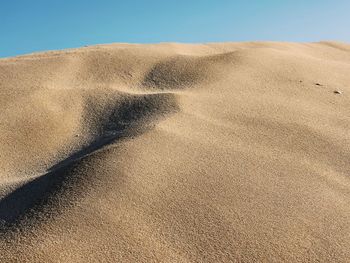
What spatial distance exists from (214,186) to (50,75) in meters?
1.41

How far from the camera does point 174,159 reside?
5.35 ft

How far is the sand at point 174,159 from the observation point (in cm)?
126

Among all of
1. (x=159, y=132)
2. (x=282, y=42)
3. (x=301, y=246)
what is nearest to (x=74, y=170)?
(x=159, y=132)

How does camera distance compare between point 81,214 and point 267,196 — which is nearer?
point 81,214

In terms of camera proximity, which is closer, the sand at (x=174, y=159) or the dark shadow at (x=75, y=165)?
the sand at (x=174, y=159)

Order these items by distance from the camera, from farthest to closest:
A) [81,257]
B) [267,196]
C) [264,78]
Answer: [264,78] → [267,196] → [81,257]

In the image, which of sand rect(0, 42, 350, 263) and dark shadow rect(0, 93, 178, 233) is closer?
sand rect(0, 42, 350, 263)

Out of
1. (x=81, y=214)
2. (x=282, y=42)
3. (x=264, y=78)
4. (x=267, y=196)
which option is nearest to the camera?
(x=81, y=214)

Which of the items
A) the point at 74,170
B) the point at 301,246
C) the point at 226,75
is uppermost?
the point at 226,75

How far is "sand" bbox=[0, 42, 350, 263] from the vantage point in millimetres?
1259

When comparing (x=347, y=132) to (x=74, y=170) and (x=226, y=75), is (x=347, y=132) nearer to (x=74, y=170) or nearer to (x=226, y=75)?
(x=226, y=75)

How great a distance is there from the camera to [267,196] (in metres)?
1.46

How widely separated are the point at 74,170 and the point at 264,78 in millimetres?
1347

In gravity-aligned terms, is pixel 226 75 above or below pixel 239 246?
above
